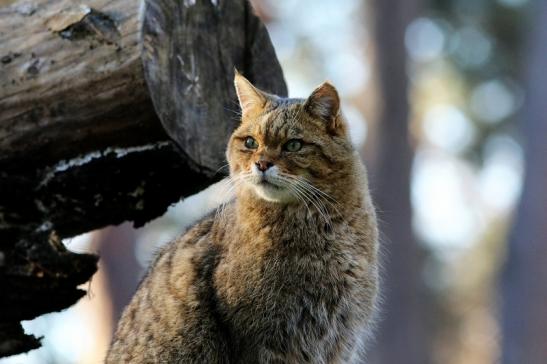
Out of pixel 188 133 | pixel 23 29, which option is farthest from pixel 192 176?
pixel 23 29

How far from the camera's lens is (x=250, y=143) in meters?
4.27

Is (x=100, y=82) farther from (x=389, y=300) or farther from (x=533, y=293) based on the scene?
(x=389, y=300)

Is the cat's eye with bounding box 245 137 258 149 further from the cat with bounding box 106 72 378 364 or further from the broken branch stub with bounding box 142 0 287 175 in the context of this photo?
the broken branch stub with bounding box 142 0 287 175

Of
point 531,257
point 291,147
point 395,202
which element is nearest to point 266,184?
point 291,147

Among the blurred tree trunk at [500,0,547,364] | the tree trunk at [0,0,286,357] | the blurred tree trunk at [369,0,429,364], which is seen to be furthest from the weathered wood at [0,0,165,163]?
the blurred tree trunk at [369,0,429,364]

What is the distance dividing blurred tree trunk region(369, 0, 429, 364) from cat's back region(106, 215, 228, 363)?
283 inches

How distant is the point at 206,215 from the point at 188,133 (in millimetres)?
507

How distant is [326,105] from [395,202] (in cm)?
765

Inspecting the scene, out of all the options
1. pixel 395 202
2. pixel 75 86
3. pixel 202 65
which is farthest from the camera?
pixel 395 202

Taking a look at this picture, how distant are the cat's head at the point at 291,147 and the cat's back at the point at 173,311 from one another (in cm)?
41

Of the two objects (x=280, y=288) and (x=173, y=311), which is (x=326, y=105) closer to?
(x=280, y=288)

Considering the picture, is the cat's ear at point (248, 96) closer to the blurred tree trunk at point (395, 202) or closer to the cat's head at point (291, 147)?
the cat's head at point (291, 147)

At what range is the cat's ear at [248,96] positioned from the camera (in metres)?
4.29

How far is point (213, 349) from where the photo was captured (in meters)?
4.12
